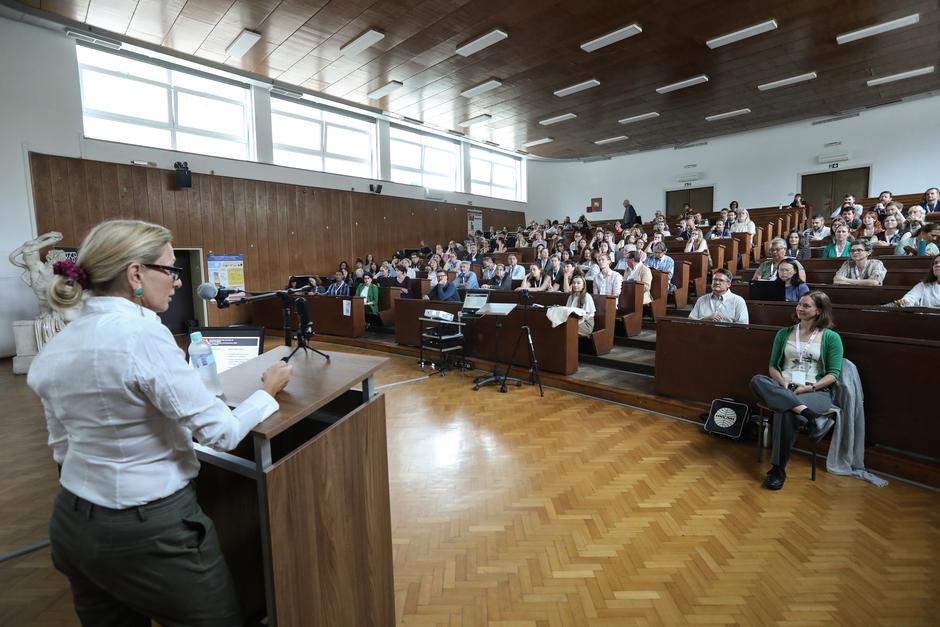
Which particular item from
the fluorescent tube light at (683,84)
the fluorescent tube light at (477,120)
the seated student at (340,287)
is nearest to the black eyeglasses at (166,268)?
the seated student at (340,287)

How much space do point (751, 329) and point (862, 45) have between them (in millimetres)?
6997

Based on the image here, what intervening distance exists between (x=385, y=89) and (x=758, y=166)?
417 inches

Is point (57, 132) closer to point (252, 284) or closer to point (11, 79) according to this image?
point (11, 79)

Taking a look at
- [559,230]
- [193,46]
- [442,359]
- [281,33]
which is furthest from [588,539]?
[559,230]

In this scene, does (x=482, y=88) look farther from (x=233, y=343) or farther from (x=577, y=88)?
(x=233, y=343)

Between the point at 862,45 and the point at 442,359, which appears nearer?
the point at 442,359

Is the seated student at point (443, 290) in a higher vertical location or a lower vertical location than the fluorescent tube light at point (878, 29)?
lower

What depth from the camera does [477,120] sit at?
11406 millimetres

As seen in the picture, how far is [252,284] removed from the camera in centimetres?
1009

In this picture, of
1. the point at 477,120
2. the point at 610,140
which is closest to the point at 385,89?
the point at 477,120

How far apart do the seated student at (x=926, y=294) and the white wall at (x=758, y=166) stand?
32.0 ft

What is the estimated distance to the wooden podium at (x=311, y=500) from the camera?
105 cm

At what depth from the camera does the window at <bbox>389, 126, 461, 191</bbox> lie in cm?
1288

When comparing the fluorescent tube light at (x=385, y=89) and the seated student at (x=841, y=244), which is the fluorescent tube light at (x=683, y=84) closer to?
the seated student at (x=841, y=244)
